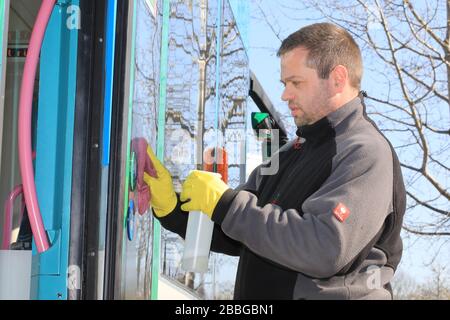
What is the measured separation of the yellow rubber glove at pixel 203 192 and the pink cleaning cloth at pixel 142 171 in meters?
0.13

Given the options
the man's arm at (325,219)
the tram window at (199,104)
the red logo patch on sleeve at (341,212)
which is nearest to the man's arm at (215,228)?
the tram window at (199,104)

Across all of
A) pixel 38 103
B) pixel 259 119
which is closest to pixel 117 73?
pixel 38 103

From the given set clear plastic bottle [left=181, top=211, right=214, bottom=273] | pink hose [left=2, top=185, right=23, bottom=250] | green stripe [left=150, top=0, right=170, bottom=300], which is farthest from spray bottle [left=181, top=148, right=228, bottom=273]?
pink hose [left=2, top=185, right=23, bottom=250]

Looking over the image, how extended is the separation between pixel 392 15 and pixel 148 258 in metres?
4.79

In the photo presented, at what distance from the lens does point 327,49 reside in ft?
7.34

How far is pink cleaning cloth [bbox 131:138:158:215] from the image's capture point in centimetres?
208

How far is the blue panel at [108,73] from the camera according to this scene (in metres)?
1.97

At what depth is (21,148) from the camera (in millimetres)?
1945

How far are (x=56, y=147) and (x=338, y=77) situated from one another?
2.72 ft

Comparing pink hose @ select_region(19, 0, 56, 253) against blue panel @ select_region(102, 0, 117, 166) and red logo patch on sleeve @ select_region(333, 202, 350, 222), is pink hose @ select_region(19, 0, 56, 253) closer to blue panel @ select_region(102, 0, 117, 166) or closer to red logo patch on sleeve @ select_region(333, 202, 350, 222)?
blue panel @ select_region(102, 0, 117, 166)

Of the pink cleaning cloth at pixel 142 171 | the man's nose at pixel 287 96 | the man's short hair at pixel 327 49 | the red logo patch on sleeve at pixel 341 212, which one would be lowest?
the red logo patch on sleeve at pixel 341 212

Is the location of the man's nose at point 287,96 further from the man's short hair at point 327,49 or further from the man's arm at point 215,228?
the man's arm at point 215,228

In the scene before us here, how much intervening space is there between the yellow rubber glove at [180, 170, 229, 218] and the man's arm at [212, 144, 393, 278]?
0.03 meters
